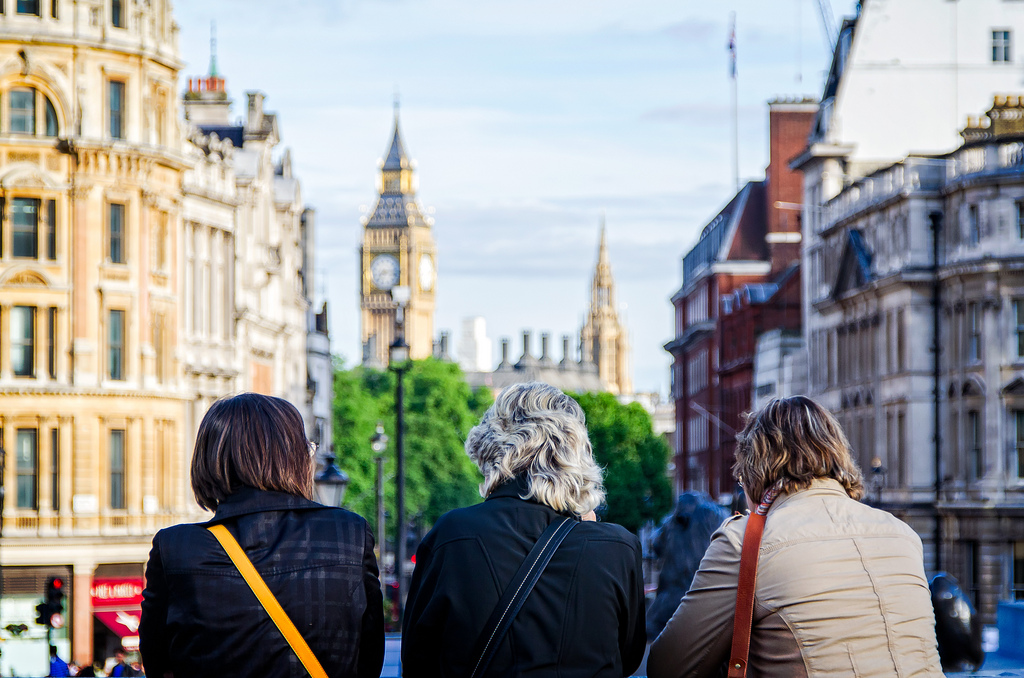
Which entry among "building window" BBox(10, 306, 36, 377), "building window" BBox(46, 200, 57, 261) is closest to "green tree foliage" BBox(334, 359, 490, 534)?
"building window" BBox(10, 306, 36, 377)

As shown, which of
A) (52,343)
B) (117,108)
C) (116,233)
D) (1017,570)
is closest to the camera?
(52,343)

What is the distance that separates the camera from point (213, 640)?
610cm

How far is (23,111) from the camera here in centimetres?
3891

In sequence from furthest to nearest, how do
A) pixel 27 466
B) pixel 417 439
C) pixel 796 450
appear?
1. pixel 417 439
2. pixel 27 466
3. pixel 796 450

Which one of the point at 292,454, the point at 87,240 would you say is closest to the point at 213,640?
the point at 292,454

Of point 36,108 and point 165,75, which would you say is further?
point 165,75

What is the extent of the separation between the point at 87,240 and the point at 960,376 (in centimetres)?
2664

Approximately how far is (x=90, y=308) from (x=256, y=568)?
34.1 meters

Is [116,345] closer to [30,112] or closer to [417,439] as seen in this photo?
[30,112]

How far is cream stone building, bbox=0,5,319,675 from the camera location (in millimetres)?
38094

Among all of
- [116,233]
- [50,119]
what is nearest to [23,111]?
[50,119]

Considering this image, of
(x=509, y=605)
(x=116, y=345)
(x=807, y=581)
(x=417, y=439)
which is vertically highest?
(x=116, y=345)

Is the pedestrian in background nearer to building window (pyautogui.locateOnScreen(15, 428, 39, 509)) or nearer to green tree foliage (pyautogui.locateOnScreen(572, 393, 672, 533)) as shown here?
building window (pyautogui.locateOnScreen(15, 428, 39, 509))

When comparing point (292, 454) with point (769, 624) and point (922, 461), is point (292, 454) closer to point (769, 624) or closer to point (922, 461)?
point (769, 624)
